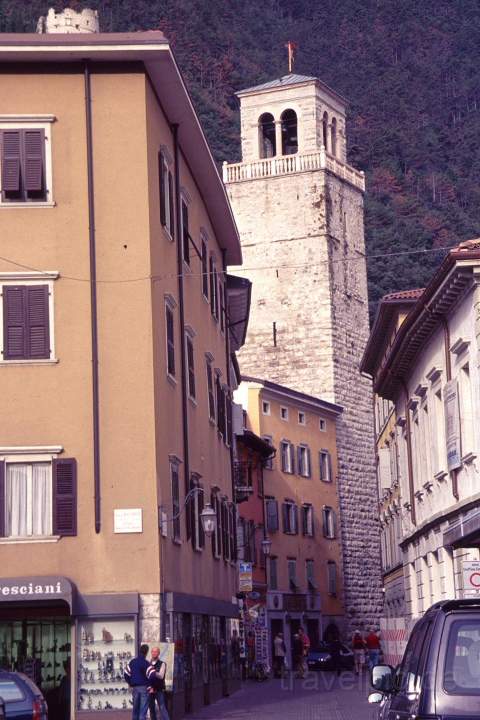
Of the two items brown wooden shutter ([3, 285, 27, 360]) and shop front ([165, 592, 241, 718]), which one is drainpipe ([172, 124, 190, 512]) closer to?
shop front ([165, 592, 241, 718])

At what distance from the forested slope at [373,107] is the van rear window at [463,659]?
111176mm

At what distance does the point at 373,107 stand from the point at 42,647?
525ft

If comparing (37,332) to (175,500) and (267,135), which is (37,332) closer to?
(175,500)

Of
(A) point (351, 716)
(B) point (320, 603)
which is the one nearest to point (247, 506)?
(B) point (320, 603)

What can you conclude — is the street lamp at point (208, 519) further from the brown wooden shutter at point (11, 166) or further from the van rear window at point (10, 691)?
the van rear window at point (10, 691)

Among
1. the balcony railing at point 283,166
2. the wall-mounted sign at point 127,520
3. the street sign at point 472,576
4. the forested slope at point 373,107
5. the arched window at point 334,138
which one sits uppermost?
the forested slope at point 373,107

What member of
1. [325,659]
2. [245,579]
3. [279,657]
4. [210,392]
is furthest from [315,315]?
[210,392]

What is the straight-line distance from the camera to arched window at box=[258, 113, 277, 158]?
3194 inches

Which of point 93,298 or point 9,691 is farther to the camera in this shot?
point 93,298

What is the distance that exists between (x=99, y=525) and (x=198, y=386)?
325 inches

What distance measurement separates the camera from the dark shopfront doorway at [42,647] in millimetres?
26719

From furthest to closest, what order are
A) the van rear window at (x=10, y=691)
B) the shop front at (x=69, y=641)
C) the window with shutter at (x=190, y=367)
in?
the window with shutter at (x=190, y=367) < the shop front at (x=69, y=641) < the van rear window at (x=10, y=691)

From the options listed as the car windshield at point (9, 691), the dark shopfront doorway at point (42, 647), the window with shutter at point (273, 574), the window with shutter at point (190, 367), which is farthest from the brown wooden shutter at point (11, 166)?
the window with shutter at point (273, 574)

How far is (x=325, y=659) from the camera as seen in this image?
200ft
